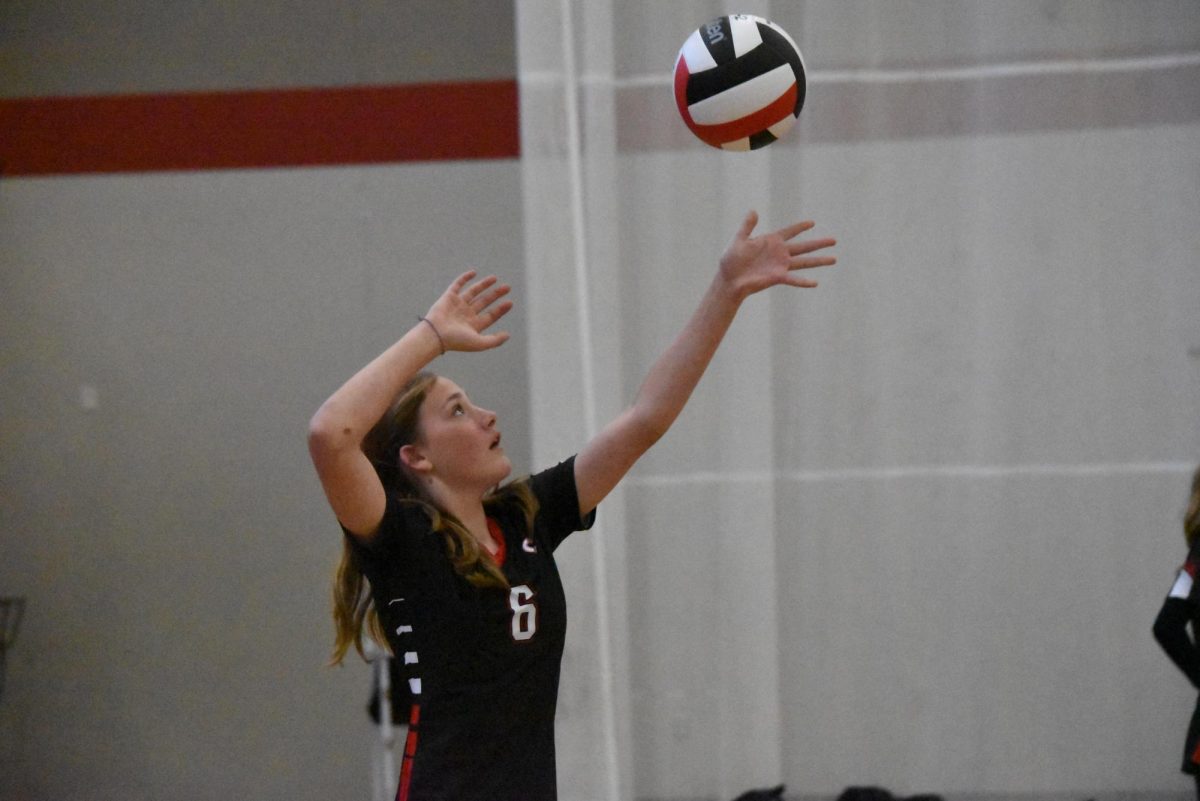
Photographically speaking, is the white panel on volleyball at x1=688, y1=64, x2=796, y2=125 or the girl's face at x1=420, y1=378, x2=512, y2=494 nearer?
the girl's face at x1=420, y1=378, x2=512, y2=494

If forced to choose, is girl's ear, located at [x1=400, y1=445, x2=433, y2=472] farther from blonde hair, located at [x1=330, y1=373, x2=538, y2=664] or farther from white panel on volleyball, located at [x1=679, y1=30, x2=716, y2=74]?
white panel on volleyball, located at [x1=679, y1=30, x2=716, y2=74]

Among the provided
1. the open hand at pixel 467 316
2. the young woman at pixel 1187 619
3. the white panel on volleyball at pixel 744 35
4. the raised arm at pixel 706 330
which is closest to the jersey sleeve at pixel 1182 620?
the young woman at pixel 1187 619

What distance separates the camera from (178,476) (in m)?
4.77

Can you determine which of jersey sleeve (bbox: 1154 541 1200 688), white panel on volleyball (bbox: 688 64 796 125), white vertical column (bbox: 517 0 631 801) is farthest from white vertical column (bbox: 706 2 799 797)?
white panel on volleyball (bbox: 688 64 796 125)

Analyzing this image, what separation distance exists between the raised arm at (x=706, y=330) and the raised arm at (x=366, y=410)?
1.02 ft

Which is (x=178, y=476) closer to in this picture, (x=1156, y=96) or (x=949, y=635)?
Answer: (x=949, y=635)

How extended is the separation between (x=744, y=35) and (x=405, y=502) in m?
1.17

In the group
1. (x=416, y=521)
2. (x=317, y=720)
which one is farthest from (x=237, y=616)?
(x=416, y=521)

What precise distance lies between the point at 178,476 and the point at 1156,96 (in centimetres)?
371

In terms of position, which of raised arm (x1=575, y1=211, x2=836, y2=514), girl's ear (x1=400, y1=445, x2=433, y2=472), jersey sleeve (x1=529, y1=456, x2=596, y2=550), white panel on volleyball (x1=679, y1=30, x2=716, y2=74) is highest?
white panel on volleyball (x1=679, y1=30, x2=716, y2=74)

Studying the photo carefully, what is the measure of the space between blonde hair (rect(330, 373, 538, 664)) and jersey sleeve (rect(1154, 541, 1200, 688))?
177cm

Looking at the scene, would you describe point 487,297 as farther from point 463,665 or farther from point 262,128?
point 262,128

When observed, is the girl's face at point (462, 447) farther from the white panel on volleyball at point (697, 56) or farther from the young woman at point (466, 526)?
the white panel on volleyball at point (697, 56)

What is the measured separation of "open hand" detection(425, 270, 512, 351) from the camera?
1.97 meters
